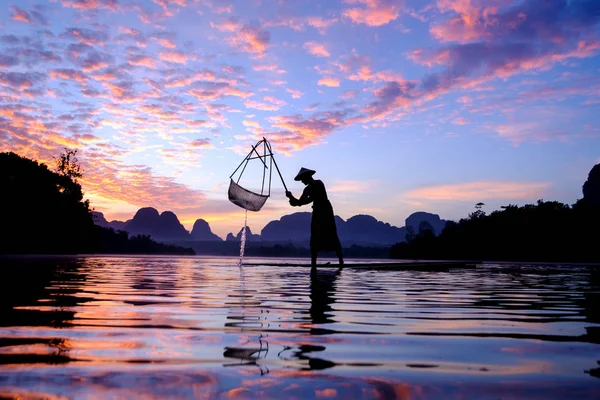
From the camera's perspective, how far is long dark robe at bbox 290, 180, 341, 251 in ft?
46.4

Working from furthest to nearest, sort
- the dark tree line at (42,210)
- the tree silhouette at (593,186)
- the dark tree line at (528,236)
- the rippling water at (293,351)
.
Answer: the tree silhouette at (593,186), the dark tree line at (528,236), the dark tree line at (42,210), the rippling water at (293,351)

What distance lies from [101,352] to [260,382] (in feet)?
3.85

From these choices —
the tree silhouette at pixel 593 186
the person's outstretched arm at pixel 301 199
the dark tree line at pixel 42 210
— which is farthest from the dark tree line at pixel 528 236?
the tree silhouette at pixel 593 186

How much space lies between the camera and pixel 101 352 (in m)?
2.88

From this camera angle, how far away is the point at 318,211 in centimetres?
1431

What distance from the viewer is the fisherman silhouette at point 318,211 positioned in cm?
1416

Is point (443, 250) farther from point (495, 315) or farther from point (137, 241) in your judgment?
point (495, 315)

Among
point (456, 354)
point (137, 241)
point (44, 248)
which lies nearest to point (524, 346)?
point (456, 354)

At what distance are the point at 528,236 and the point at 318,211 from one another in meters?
58.7

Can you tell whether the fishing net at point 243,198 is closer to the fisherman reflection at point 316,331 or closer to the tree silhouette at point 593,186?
the fisherman reflection at point 316,331

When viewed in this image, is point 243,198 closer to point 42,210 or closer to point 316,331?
point 316,331

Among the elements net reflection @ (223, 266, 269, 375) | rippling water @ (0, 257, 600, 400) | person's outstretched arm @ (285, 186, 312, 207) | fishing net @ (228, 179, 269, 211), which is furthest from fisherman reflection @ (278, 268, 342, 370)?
fishing net @ (228, 179, 269, 211)

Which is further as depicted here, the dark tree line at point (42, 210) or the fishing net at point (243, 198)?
the dark tree line at point (42, 210)

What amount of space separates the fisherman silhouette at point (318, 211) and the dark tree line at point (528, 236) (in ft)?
181
